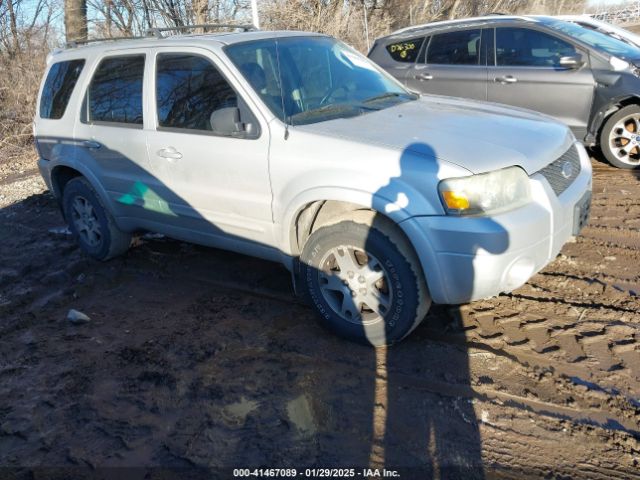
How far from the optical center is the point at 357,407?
2.94 metres

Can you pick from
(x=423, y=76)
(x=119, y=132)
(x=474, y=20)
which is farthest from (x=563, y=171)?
(x=474, y=20)

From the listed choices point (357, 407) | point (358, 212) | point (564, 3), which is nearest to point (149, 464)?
point (357, 407)

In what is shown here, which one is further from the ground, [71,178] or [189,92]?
[189,92]

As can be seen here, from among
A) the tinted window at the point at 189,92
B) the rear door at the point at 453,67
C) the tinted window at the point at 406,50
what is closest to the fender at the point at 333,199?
the tinted window at the point at 189,92

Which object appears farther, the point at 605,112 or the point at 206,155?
the point at 605,112

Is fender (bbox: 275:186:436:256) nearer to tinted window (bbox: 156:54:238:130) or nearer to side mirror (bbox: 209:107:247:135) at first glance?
side mirror (bbox: 209:107:247:135)

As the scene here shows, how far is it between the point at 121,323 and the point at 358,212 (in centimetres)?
205

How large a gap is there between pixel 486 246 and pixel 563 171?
3.02 ft

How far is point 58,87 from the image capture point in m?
5.07

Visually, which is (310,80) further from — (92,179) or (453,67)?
(453,67)

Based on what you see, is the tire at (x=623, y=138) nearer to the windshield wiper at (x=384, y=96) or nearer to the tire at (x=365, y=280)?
the windshield wiper at (x=384, y=96)

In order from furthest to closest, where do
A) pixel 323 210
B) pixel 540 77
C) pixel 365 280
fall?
pixel 540 77 → pixel 323 210 → pixel 365 280

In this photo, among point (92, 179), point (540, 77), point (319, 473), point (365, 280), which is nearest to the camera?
point (319, 473)

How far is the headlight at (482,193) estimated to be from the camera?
289cm
